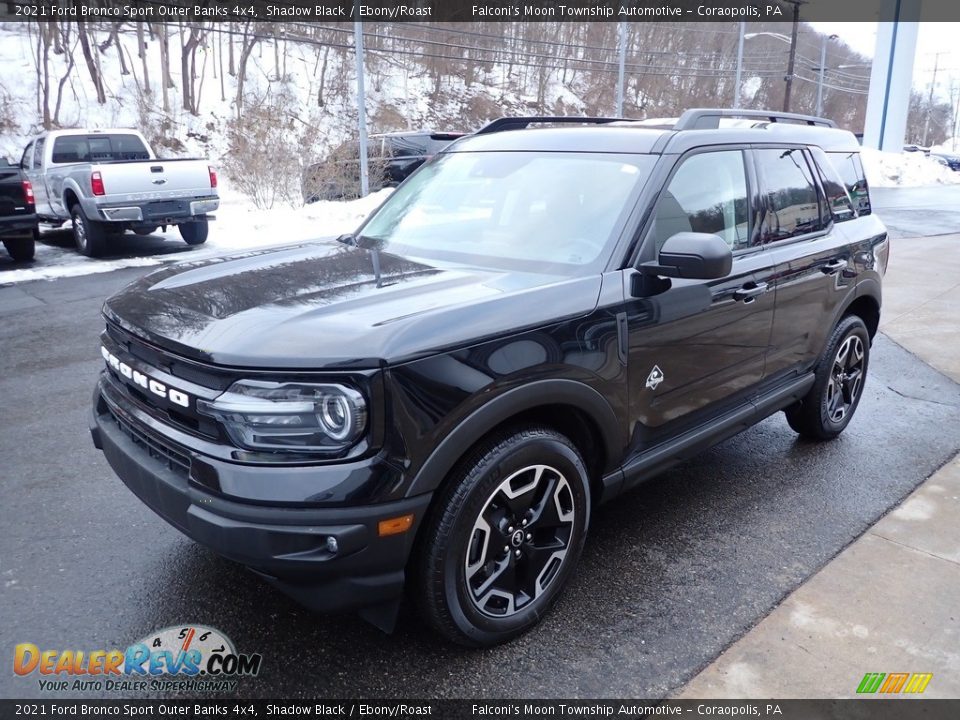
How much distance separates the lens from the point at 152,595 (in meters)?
3.03

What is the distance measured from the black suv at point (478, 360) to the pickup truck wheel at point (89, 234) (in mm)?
8966

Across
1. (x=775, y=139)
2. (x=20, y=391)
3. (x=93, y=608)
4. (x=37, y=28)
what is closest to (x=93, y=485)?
(x=93, y=608)

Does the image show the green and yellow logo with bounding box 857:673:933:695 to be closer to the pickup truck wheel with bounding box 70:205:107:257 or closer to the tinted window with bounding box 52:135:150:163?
the pickup truck wheel with bounding box 70:205:107:257

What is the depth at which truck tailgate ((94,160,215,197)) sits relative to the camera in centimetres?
1095

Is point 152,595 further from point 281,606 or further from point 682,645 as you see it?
point 682,645

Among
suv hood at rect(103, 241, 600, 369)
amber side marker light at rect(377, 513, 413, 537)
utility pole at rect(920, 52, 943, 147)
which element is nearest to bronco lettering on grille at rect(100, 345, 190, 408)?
suv hood at rect(103, 241, 600, 369)

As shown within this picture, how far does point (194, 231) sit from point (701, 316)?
11.0 m

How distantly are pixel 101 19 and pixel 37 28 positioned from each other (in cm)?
282

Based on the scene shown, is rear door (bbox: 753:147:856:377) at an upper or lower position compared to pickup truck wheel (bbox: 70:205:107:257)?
upper

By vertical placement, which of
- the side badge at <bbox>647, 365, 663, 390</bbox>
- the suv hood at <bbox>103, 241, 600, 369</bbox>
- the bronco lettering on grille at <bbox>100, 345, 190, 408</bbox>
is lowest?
the side badge at <bbox>647, 365, 663, 390</bbox>

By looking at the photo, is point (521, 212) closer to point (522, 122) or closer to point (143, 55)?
point (522, 122)

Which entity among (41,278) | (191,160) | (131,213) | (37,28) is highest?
(37,28)

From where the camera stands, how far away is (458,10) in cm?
4675

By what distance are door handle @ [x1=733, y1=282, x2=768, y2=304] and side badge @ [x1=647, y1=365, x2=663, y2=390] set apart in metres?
0.64
